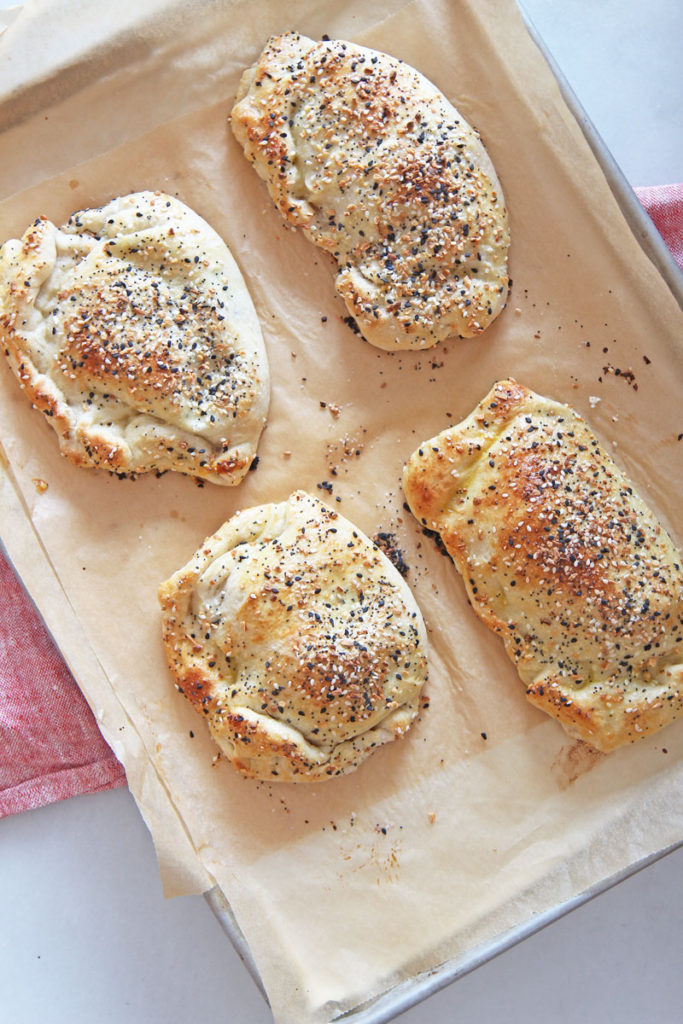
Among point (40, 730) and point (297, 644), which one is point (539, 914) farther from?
point (40, 730)

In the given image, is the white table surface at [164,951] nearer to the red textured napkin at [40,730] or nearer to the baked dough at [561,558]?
the red textured napkin at [40,730]

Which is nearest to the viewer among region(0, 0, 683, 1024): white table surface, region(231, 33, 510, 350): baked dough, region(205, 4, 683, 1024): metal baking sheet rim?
region(205, 4, 683, 1024): metal baking sheet rim

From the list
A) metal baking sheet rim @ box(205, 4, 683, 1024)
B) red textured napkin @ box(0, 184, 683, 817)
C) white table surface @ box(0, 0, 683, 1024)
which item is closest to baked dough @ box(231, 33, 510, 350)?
metal baking sheet rim @ box(205, 4, 683, 1024)

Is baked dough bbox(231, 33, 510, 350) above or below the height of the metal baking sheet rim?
above

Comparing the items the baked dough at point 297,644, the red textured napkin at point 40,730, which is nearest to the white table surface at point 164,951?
the red textured napkin at point 40,730

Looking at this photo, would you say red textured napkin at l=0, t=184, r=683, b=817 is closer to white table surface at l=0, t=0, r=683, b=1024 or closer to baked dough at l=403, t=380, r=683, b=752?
white table surface at l=0, t=0, r=683, b=1024

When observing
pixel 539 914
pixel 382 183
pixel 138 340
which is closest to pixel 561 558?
pixel 539 914
